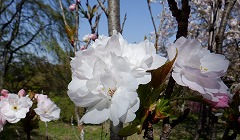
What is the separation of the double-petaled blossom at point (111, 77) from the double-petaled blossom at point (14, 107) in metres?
0.98

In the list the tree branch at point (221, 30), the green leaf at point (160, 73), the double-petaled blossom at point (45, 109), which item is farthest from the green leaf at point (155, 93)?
the double-petaled blossom at point (45, 109)

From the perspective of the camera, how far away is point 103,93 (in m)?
0.53

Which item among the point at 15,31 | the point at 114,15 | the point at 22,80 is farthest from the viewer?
the point at 22,80

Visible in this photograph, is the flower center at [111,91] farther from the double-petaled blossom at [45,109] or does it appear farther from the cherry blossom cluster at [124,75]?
the double-petaled blossom at [45,109]

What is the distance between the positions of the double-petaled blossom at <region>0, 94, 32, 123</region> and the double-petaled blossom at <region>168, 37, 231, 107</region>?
3.50 feet

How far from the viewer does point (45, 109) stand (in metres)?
1.70

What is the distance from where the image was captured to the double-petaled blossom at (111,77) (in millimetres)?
503

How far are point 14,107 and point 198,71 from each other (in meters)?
1.18

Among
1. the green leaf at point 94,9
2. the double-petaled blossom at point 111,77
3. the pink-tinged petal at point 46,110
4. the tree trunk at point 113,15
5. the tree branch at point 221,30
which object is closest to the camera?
the double-petaled blossom at point 111,77

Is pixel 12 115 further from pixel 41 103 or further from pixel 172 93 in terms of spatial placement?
pixel 172 93

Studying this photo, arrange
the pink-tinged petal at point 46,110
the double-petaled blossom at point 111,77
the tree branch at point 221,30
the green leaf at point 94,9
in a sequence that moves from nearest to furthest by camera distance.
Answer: the double-petaled blossom at point 111,77 < the tree branch at point 221,30 < the pink-tinged petal at point 46,110 < the green leaf at point 94,9

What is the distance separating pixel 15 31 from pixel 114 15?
36.6 feet

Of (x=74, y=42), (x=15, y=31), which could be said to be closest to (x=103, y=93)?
(x=74, y=42)

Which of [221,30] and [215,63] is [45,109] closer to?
[221,30]
